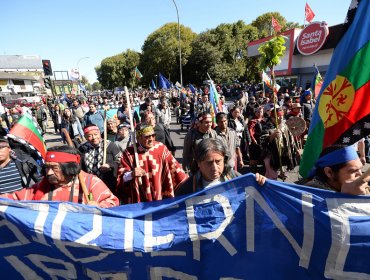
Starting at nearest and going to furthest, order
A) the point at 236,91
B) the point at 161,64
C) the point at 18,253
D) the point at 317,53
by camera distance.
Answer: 1. the point at 18,253
2. the point at 317,53
3. the point at 236,91
4. the point at 161,64

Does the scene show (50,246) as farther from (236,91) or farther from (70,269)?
(236,91)

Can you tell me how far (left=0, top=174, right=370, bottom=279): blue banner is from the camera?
1.89 meters

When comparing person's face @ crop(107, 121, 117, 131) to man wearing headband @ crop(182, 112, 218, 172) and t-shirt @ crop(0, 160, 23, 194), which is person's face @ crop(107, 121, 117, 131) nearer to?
man wearing headband @ crop(182, 112, 218, 172)

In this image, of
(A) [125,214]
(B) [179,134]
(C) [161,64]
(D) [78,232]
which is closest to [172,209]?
(A) [125,214]

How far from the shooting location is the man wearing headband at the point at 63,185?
2363 millimetres

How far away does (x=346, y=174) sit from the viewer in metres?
2.00

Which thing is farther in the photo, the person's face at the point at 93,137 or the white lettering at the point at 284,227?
the person's face at the point at 93,137

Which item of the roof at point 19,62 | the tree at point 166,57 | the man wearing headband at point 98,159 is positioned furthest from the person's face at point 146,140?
the roof at point 19,62

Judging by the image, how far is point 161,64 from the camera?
1694 inches

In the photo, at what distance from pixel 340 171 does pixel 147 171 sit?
191 cm

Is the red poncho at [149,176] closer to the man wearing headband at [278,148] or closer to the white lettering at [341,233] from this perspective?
the white lettering at [341,233]

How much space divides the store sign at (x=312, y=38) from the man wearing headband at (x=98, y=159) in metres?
21.6

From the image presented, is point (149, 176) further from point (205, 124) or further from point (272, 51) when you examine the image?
point (272, 51)

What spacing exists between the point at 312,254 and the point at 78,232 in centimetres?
169
